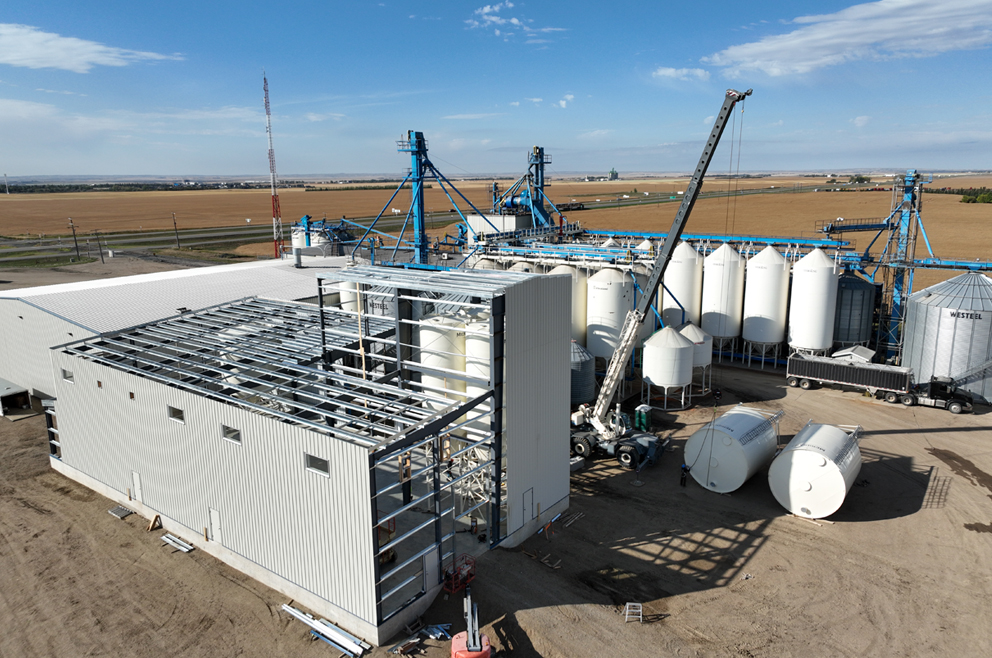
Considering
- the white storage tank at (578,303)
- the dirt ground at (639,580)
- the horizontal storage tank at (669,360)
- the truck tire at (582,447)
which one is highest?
the white storage tank at (578,303)

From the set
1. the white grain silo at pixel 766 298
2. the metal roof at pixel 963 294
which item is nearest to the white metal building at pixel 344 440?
the white grain silo at pixel 766 298

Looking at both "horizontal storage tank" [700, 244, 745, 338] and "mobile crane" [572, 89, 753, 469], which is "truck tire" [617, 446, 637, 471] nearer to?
"mobile crane" [572, 89, 753, 469]

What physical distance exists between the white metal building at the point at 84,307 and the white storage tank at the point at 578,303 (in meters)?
15.6

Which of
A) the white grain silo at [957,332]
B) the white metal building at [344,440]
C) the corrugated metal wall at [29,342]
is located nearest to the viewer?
the white metal building at [344,440]

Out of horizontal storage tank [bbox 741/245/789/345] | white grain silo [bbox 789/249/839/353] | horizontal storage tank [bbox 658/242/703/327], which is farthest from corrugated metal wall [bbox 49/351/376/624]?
white grain silo [bbox 789/249/839/353]

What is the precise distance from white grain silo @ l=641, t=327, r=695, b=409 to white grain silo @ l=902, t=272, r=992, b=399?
11501mm

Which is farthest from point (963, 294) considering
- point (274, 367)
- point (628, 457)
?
point (274, 367)

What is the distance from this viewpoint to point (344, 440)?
1554 cm

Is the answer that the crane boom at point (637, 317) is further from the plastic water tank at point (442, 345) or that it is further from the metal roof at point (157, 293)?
the metal roof at point (157, 293)

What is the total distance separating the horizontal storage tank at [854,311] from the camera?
35375mm

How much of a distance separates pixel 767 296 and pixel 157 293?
33951 millimetres

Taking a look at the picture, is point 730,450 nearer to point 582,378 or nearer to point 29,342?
point 582,378

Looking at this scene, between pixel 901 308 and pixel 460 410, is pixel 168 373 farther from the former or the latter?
pixel 901 308

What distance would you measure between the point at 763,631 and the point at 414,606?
8.80 m
